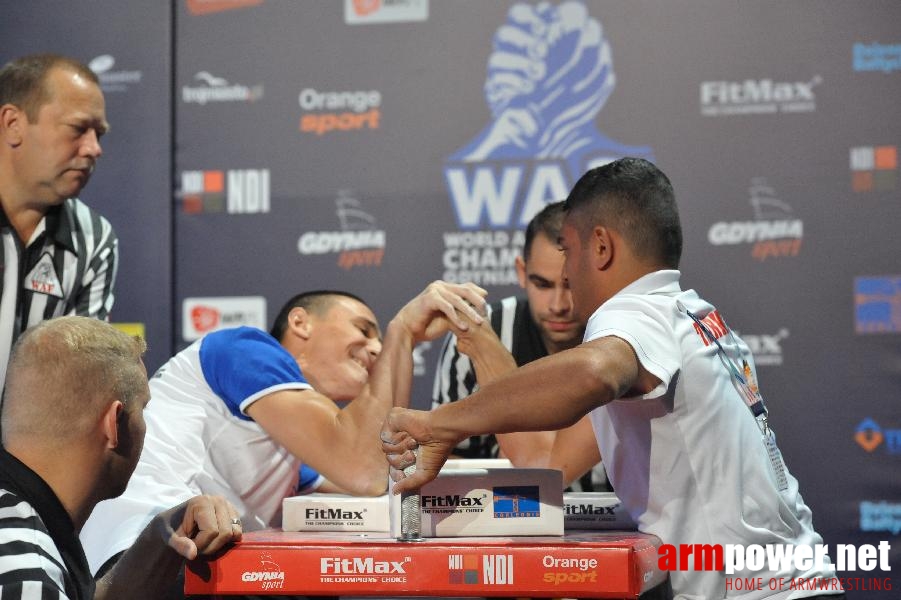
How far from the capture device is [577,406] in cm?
163

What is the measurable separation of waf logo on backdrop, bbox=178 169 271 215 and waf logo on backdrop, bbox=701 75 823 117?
6.28 feet

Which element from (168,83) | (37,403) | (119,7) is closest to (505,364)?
(37,403)

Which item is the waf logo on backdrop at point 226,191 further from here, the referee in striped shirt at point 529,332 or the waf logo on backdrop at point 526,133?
the referee in striped shirt at point 529,332

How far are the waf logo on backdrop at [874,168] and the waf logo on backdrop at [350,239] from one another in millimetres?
1956

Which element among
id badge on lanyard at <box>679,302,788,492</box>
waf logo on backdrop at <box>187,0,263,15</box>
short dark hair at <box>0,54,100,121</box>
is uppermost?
waf logo on backdrop at <box>187,0,263,15</box>

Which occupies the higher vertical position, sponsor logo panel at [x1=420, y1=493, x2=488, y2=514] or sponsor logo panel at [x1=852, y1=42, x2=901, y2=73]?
sponsor logo panel at [x1=852, y1=42, x2=901, y2=73]

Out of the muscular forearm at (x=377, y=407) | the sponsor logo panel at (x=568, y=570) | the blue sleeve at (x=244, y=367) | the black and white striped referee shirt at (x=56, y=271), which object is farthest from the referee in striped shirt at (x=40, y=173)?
the sponsor logo panel at (x=568, y=570)

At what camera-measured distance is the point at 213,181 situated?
4.61 m

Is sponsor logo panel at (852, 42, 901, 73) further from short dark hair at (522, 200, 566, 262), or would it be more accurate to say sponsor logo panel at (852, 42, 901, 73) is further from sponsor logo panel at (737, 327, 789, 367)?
short dark hair at (522, 200, 566, 262)

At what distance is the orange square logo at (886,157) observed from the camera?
13.7ft

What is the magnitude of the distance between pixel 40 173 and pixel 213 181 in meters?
1.50

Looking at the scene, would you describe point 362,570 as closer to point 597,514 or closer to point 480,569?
point 480,569

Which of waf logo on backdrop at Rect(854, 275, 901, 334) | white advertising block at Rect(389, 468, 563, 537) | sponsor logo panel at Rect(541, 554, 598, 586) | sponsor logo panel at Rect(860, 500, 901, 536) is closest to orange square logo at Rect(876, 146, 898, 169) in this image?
waf logo on backdrop at Rect(854, 275, 901, 334)

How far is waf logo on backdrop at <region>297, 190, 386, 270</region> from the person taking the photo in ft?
14.8
